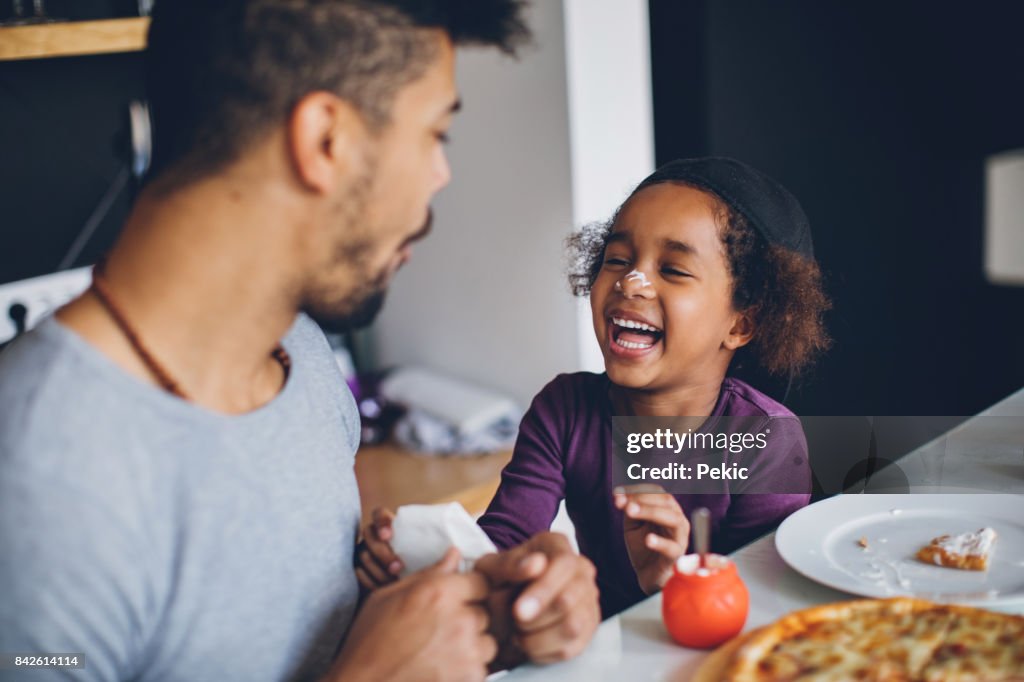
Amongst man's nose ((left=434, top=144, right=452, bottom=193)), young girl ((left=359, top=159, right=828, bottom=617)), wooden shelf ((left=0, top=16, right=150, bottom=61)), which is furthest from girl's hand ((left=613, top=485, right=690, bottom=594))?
wooden shelf ((left=0, top=16, right=150, bottom=61))

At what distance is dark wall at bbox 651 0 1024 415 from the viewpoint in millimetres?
1675

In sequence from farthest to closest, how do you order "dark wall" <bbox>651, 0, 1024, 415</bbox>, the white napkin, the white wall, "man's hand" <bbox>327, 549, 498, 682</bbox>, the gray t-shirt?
the white wall < "dark wall" <bbox>651, 0, 1024, 415</bbox> < the white napkin < "man's hand" <bbox>327, 549, 498, 682</bbox> < the gray t-shirt

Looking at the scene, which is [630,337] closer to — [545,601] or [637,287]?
[637,287]

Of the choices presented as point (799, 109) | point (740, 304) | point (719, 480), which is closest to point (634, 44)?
point (799, 109)

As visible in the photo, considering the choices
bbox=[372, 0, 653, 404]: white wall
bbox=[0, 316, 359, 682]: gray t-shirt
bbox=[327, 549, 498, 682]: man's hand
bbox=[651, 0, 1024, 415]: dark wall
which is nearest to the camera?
bbox=[0, 316, 359, 682]: gray t-shirt

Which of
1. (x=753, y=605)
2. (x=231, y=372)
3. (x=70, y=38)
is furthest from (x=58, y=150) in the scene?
(x=753, y=605)

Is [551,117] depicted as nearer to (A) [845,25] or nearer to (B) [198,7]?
(A) [845,25]

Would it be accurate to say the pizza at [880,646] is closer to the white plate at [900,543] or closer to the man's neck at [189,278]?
the white plate at [900,543]

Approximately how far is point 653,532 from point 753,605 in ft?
0.65

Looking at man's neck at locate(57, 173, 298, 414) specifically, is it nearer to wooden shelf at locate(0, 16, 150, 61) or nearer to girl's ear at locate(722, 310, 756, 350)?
girl's ear at locate(722, 310, 756, 350)

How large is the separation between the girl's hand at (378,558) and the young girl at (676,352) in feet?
0.84

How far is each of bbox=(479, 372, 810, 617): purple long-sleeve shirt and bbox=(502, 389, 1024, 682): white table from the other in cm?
11

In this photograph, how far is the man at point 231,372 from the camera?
71 cm

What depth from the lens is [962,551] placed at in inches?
38.1
